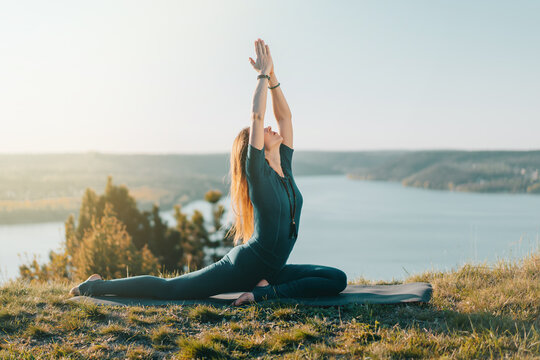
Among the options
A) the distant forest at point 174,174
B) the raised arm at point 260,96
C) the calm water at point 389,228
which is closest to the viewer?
the raised arm at point 260,96

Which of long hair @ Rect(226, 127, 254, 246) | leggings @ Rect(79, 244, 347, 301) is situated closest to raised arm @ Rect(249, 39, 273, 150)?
long hair @ Rect(226, 127, 254, 246)

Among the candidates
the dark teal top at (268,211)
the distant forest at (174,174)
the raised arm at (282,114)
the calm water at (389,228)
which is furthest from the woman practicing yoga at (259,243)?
the distant forest at (174,174)

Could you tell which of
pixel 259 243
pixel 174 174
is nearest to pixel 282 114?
pixel 259 243

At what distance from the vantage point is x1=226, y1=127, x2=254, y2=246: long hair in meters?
3.07

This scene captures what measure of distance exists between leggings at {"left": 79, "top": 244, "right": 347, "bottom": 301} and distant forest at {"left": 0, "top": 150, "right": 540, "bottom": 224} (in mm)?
42804

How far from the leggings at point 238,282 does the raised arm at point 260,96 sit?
31.8 inches

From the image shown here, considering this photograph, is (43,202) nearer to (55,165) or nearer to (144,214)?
(55,165)

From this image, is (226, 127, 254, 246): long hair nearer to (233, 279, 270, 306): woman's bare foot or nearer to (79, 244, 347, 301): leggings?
(79, 244, 347, 301): leggings

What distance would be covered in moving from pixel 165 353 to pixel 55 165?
6935 cm

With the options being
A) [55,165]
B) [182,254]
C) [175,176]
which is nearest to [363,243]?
[182,254]

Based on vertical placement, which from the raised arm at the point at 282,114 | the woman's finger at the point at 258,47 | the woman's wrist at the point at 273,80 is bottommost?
the raised arm at the point at 282,114

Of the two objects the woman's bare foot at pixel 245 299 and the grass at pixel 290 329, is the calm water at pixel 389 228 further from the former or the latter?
the woman's bare foot at pixel 245 299

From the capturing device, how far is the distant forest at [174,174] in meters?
55.4

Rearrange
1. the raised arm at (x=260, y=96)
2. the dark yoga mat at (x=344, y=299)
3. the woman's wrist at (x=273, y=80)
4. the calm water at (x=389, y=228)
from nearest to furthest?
the raised arm at (x=260, y=96) < the dark yoga mat at (x=344, y=299) < the woman's wrist at (x=273, y=80) < the calm water at (x=389, y=228)
